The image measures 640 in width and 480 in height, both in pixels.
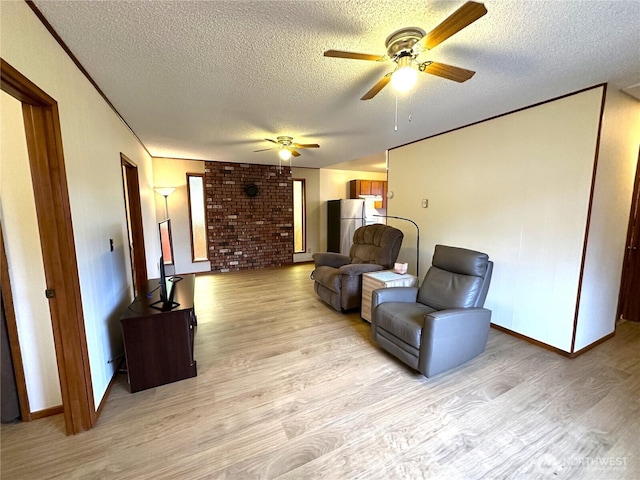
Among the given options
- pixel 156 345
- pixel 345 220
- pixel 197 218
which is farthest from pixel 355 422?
pixel 197 218

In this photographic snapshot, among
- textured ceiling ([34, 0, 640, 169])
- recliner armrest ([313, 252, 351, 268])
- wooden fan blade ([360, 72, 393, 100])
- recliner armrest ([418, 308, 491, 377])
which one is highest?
textured ceiling ([34, 0, 640, 169])

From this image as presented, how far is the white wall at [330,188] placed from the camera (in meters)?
6.57

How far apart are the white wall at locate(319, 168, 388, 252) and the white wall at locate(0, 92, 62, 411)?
5297mm

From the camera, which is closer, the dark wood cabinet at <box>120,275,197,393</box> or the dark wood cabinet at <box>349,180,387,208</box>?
the dark wood cabinet at <box>120,275,197,393</box>

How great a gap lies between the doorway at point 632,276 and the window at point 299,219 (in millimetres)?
5230

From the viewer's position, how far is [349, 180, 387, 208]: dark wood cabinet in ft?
22.0

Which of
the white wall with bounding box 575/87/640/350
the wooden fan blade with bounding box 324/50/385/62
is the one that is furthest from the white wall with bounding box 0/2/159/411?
the white wall with bounding box 575/87/640/350

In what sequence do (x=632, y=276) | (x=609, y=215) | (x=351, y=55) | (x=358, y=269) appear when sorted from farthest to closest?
(x=358, y=269), (x=632, y=276), (x=609, y=215), (x=351, y=55)

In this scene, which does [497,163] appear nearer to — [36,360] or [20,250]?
[20,250]

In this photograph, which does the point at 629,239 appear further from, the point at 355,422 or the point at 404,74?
the point at 355,422

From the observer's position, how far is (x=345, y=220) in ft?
20.0

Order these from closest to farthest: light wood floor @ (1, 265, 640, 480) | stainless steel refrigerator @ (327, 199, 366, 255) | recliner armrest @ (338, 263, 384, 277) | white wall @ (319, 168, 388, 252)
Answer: light wood floor @ (1, 265, 640, 480), recliner armrest @ (338, 263, 384, 277), stainless steel refrigerator @ (327, 199, 366, 255), white wall @ (319, 168, 388, 252)

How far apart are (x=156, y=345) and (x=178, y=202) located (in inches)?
153

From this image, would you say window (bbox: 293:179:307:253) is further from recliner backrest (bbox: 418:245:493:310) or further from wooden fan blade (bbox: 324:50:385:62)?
wooden fan blade (bbox: 324:50:385:62)
